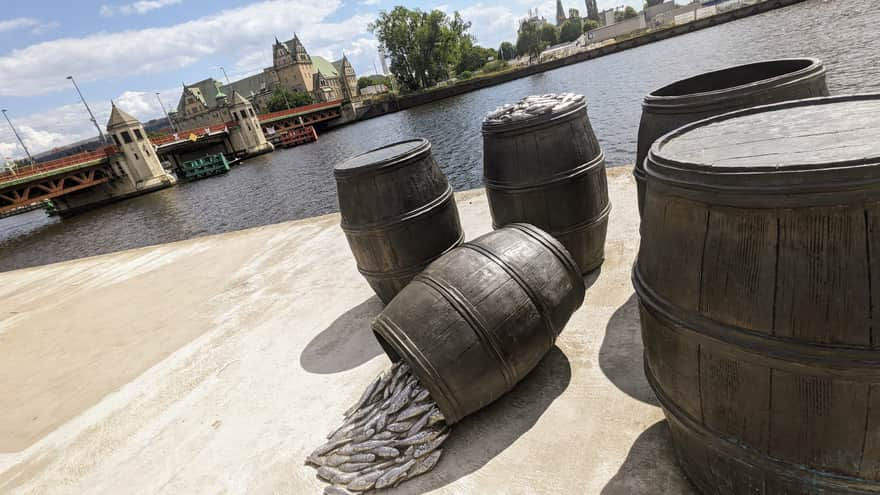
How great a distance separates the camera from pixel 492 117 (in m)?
4.89

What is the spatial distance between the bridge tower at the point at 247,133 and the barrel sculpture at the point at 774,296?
54.4m

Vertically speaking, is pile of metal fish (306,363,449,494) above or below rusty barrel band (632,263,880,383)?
below

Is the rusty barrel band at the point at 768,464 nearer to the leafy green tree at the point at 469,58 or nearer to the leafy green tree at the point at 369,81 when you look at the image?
the leafy green tree at the point at 469,58

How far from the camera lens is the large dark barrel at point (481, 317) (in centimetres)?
308

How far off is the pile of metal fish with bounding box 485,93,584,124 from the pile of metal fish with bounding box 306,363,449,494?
2909 mm

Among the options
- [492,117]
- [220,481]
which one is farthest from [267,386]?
[492,117]

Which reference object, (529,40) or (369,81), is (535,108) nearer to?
(529,40)

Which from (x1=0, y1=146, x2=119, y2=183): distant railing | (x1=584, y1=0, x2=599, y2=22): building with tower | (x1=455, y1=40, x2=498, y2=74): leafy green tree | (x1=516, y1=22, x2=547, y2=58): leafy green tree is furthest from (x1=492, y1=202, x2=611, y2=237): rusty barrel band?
(x1=584, y1=0, x2=599, y2=22): building with tower

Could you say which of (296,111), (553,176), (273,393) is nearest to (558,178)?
(553,176)

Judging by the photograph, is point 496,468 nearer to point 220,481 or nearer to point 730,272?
point 730,272

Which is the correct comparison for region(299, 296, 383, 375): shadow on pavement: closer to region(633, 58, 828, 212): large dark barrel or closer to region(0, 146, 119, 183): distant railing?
region(633, 58, 828, 212): large dark barrel

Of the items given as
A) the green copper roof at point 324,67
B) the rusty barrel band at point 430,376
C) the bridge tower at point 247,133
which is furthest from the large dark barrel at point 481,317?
the green copper roof at point 324,67

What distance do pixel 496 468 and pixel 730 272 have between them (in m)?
2.10

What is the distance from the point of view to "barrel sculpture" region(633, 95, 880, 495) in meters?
1.47
